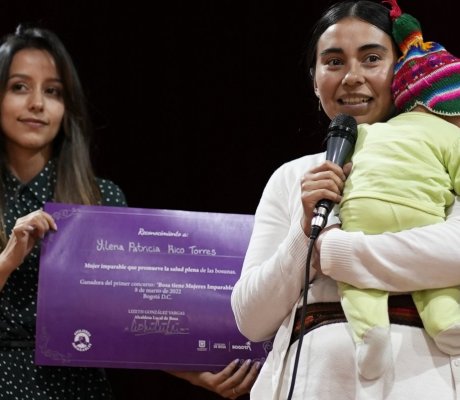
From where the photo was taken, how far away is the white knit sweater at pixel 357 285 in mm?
1765

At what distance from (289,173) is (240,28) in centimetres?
154

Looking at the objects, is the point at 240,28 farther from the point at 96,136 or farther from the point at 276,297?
the point at 276,297

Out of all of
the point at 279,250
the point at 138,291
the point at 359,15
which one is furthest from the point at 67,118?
the point at 279,250

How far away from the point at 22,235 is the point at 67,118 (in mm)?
522

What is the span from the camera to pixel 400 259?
178 cm

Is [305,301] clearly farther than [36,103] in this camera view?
No

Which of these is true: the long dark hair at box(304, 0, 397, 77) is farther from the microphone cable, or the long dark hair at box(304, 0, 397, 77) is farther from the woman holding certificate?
the woman holding certificate

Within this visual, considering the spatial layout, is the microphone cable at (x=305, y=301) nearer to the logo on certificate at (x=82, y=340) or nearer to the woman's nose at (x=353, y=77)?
the woman's nose at (x=353, y=77)

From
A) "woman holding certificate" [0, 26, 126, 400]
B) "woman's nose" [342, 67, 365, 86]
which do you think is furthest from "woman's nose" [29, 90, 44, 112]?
"woman's nose" [342, 67, 365, 86]

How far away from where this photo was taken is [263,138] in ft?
11.8

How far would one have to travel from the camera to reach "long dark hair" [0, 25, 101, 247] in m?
2.91

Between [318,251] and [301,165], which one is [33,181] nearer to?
[301,165]

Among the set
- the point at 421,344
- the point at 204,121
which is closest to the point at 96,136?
the point at 204,121
